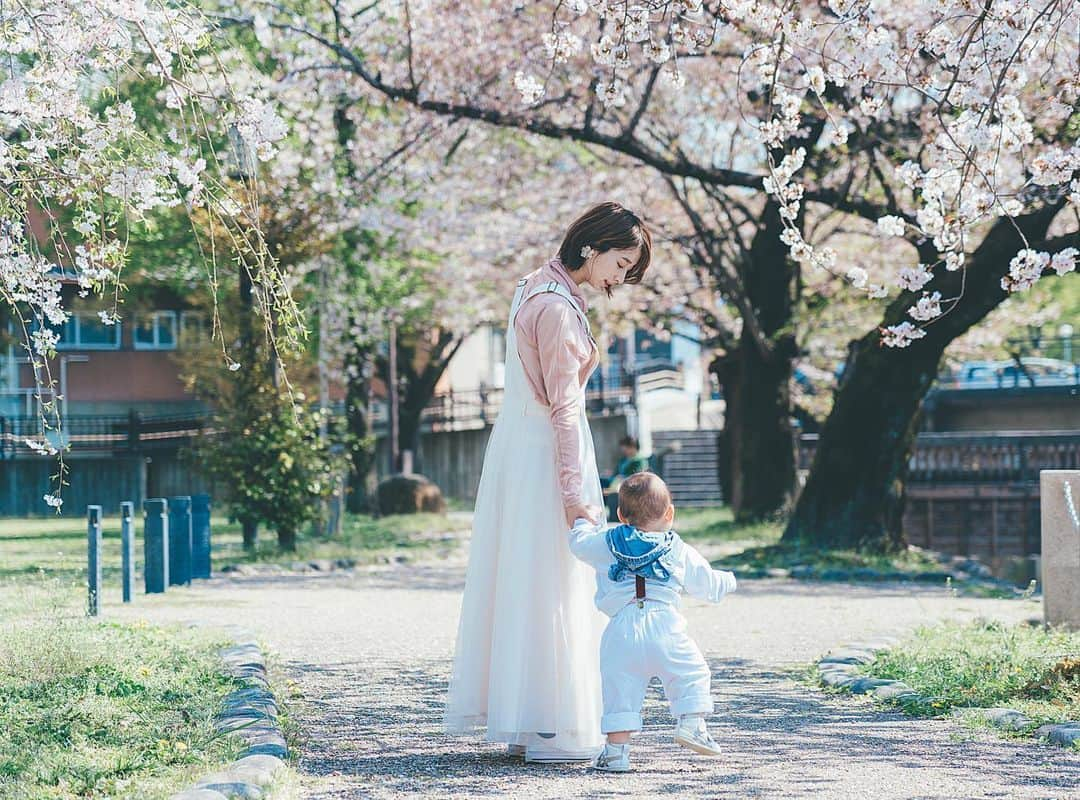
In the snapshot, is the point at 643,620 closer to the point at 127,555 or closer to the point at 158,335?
the point at 127,555

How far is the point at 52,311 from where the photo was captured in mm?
7133

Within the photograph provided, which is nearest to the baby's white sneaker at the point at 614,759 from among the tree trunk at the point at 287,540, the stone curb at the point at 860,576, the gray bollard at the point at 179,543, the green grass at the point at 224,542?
the green grass at the point at 224,542

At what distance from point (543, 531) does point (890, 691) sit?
2.57m

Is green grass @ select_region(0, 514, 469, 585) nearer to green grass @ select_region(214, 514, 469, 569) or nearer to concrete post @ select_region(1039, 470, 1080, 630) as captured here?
green grass @ select_region(214, 514, 469, 569)

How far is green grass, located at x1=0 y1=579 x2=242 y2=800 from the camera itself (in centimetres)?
495

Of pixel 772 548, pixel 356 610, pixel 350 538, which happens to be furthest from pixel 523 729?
pixel 350 538

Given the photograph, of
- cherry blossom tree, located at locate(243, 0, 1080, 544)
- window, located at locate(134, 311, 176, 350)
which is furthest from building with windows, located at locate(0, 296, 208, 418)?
cherry blossom tree, located at locate(243, 0, 1080, 544)

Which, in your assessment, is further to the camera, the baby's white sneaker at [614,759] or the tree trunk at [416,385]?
the tree trunk at [416,385]

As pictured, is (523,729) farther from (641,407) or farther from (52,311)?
(641,407)

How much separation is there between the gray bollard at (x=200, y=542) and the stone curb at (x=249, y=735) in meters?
5.72

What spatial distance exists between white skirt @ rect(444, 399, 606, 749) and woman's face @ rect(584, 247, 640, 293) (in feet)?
1.74

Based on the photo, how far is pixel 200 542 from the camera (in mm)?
14000

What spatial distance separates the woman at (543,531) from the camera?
542cm

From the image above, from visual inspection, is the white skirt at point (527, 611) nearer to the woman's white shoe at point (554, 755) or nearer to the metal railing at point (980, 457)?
the woman's white shoe at point (554, 755)
